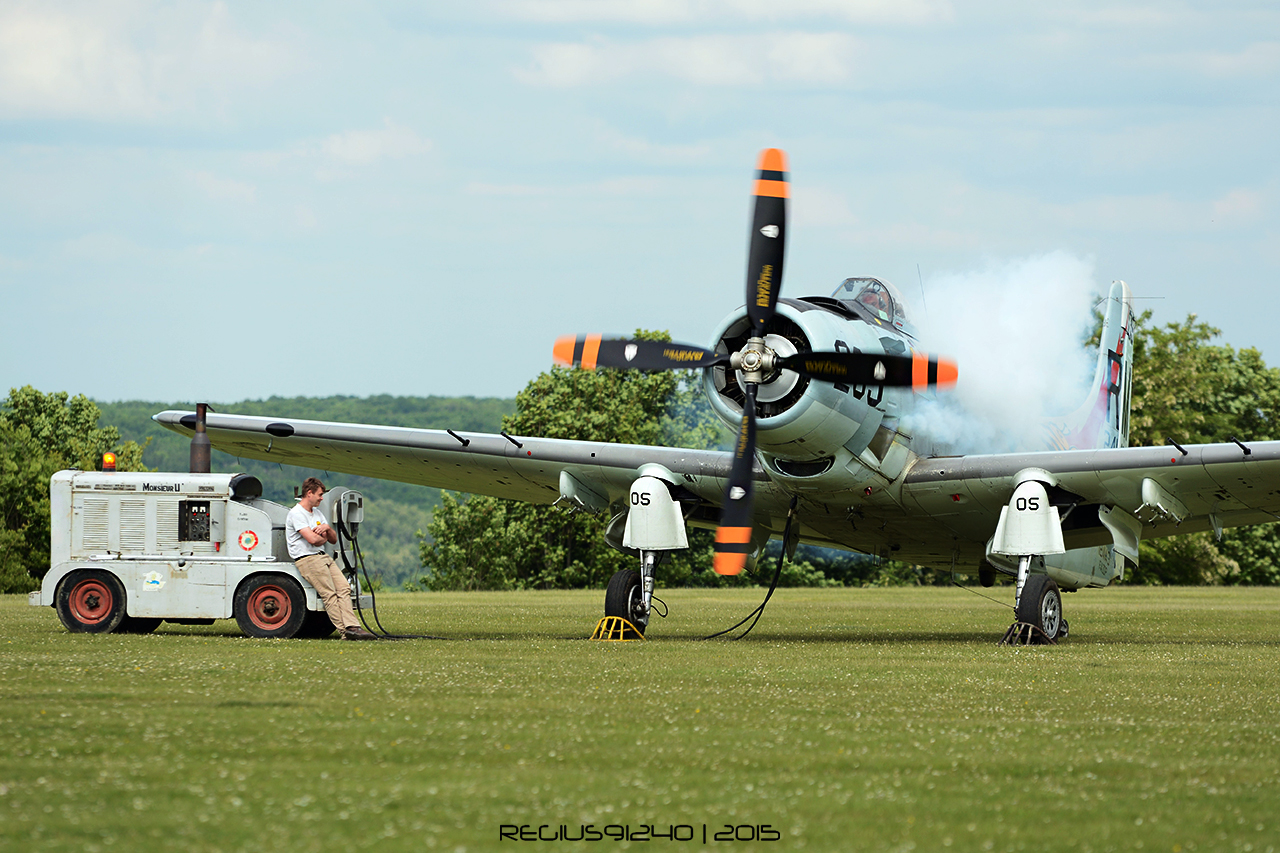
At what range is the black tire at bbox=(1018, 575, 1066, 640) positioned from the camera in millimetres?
17906

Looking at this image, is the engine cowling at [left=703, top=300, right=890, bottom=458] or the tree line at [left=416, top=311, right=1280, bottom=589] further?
the tree line at [left=416, top=311, right=1280, bottom=589]

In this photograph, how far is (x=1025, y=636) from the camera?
18016 mm

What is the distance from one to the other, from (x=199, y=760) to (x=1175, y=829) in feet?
16.3

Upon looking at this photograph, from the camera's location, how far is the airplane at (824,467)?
54.1 ft

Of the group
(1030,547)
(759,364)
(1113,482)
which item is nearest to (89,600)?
(759,364)

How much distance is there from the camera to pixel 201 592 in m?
16.9

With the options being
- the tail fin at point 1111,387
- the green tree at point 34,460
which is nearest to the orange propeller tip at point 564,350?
the tail fin at point 1111,387

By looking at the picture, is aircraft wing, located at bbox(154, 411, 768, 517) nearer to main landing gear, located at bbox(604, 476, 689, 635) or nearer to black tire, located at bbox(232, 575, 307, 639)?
main landing gear, located at bbox(604, 476, 689, 635)

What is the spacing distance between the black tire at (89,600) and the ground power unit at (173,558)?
1 centimetres

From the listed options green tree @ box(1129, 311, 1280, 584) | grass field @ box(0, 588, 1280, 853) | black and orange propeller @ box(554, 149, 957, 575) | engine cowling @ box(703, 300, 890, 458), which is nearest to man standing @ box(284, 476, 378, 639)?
grass field @ box(0, 588, 1280, 853)

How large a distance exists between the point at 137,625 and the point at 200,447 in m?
2.53

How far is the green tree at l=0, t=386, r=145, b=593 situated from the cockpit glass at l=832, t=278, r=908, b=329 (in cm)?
4676

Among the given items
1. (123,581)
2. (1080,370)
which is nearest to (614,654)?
(123,581)

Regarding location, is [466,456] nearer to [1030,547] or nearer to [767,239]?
[767,239]
